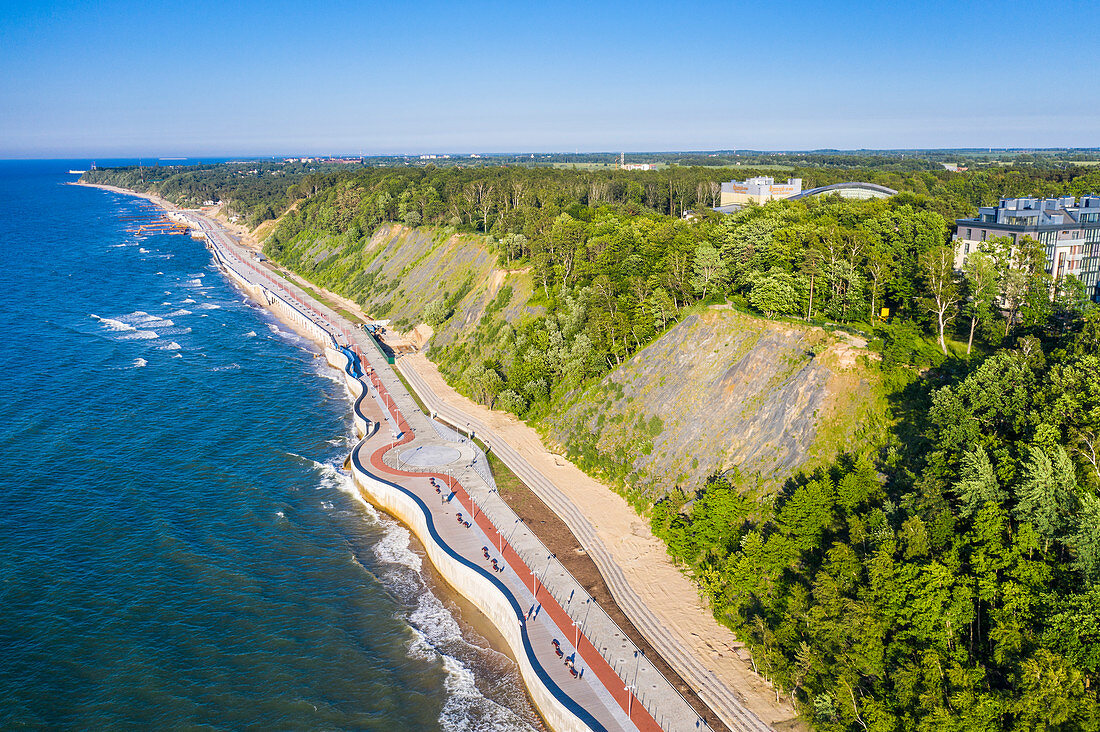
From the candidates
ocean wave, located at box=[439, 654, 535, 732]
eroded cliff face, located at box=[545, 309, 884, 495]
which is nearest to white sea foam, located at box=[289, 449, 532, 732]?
ocean wave, located at box=[439, 654, 535, 732]

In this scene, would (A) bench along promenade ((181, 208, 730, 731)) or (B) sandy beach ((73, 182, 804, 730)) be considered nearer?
(A) bench along promenade ((181, 208, 730, 731))

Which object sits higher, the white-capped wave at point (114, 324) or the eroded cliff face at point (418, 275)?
the eroded cliff face at point (418, 275)

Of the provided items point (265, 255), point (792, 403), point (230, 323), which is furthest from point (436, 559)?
point (265, 255)

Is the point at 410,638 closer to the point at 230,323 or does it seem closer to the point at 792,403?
the point at 792,403

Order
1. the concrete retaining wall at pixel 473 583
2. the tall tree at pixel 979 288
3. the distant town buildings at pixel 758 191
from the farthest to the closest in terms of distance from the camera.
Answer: the distant town buildings at pixel 758 191 → the tall tree at pixel 979 288 → the concrete retaining wall at pixel 473 583

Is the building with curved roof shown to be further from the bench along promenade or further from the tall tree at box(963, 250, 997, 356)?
the bench along promenade

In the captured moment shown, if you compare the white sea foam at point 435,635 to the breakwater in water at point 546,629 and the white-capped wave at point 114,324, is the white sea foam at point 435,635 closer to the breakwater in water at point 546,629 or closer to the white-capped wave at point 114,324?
the breakwater in water at point 546,629

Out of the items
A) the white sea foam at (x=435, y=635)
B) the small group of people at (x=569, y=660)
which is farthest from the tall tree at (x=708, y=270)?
the small group of people at (x=569, y=660)
